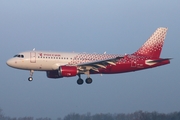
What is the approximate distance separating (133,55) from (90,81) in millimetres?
6681

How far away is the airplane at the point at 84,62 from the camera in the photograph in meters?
67.2

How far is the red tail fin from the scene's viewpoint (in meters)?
74.1

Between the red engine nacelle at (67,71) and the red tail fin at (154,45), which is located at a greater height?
the red tail fin at (154,45)

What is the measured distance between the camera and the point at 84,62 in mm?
69375

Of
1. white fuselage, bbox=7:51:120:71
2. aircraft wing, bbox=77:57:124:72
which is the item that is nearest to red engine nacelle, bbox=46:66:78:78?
white fuselage, bbox=7:51:120:71

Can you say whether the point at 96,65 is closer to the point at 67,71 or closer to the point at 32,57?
the point at 67,71

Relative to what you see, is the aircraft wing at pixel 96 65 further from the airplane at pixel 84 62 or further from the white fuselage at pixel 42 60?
the white fuselage at pixel 42 60

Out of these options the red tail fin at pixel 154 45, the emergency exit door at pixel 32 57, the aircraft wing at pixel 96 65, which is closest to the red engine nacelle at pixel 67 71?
the aircraft wing at pixel 96 65

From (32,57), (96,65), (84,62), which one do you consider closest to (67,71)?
(84,62)

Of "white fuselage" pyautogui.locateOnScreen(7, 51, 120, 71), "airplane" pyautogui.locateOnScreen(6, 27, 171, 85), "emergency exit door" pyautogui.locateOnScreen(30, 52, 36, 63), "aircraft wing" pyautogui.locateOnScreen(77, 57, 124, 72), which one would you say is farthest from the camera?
"aircraft wing" pyautogui.locateOnScreen(77, 57, 124, 72)

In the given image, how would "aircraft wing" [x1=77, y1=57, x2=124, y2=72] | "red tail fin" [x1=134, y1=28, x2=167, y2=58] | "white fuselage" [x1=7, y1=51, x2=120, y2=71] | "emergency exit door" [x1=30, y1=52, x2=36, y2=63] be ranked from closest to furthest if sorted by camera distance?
"emergency exit door" [x1=30, y1=52, x2=36, y2=63] → "white fuselage" [x1=7, y1=51, x2=120, y2=71] → "aircraft wing" [x1=77, y1=57, x2=124, y2=72] → "red tail fin" [x1=134, y1=28, x2=167, y2=58]

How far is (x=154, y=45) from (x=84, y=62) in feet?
38.3

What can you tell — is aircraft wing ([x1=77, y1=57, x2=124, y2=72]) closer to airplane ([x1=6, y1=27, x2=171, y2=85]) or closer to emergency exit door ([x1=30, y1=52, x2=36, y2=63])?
airplane ([x1=6, y1=27, x2=171, y2=85])

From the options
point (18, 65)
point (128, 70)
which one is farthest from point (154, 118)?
point (18, 65)
